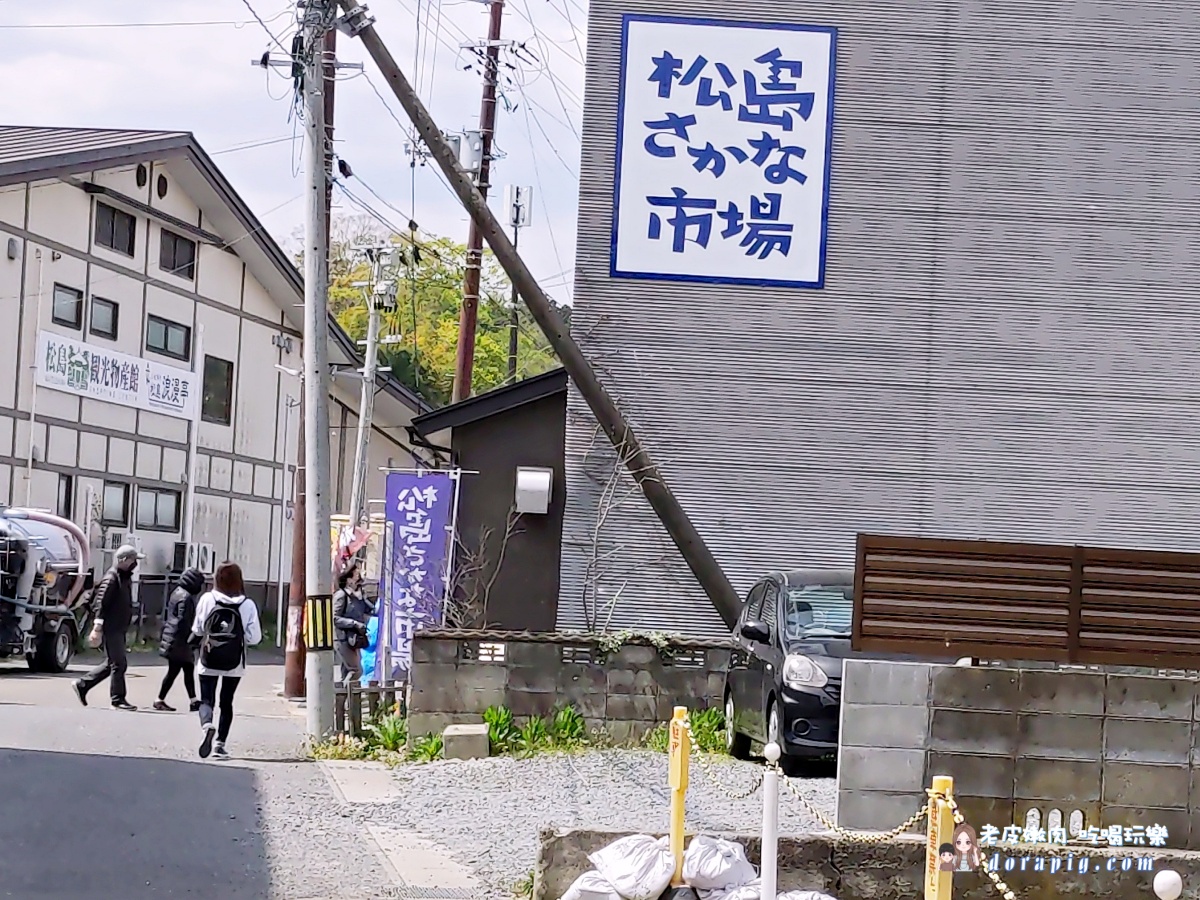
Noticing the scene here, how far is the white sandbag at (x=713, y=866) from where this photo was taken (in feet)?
25.6

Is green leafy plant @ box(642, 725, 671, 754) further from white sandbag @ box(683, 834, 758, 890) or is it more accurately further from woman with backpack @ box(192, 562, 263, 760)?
white sandbag @ box(683, 834, 758, 890)

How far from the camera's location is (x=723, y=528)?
1752 centimetres

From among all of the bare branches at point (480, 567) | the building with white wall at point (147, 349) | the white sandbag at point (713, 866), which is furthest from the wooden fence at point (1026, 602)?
the building with white wall at point (147, 349)

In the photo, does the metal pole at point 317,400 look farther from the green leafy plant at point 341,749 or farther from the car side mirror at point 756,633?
the car side mirror at point 756,633

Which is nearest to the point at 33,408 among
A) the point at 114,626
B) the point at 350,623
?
the point at 114,626

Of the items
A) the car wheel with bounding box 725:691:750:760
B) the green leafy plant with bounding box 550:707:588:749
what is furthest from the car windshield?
Result: the green leafy plant with bounding box 550:707:588:749

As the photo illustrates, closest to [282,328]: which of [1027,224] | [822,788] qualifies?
[1027,224]

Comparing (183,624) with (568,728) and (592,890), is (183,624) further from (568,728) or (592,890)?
(592,890)

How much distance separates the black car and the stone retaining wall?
3.82 meters

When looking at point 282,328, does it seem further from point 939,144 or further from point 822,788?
point 822,788

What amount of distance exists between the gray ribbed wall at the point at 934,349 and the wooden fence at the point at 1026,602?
7.84 metres

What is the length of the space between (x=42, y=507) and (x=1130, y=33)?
1910cm

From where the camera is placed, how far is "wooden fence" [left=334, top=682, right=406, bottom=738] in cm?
1506

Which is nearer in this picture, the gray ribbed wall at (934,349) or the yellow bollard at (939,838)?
the yellow bollard at (939,838)
